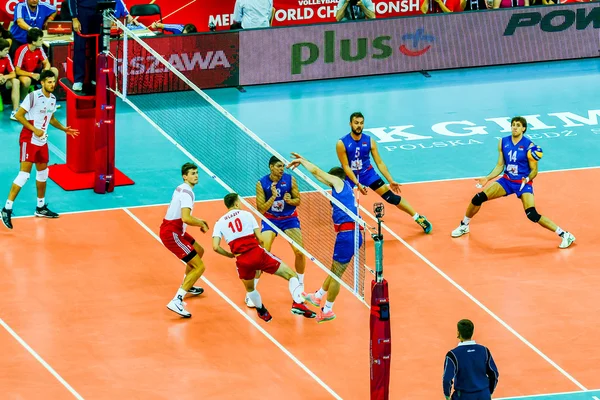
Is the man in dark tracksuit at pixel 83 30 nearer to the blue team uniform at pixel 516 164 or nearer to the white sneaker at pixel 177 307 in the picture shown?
the white sneaker at pixel 177 307

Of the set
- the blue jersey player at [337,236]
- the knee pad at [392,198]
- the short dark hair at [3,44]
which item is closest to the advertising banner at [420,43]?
the short dark hair at [3,44]

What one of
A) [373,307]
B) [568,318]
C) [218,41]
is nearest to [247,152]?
[218,41]

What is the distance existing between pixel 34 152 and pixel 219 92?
804 centimetres

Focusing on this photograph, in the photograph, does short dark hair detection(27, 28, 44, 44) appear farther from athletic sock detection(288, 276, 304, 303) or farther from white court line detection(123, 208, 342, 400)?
athletic sock detection(288, 276, 304, 303)

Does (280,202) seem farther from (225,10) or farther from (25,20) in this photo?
(225,10)

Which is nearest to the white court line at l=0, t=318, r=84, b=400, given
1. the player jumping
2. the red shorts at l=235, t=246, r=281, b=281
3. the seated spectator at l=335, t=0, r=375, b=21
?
the player jumping

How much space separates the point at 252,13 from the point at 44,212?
8.89m

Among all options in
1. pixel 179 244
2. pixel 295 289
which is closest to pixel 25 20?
pixel 179 244

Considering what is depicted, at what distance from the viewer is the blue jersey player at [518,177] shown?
21734mm

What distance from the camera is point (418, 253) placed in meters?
21.6

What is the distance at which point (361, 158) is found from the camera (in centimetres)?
2197

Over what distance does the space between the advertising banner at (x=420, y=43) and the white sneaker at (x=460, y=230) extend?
8850 millimetres

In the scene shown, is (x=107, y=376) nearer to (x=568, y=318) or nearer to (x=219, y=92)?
(x=568, y=318)

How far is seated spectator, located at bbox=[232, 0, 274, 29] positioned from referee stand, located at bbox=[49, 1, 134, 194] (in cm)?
587
